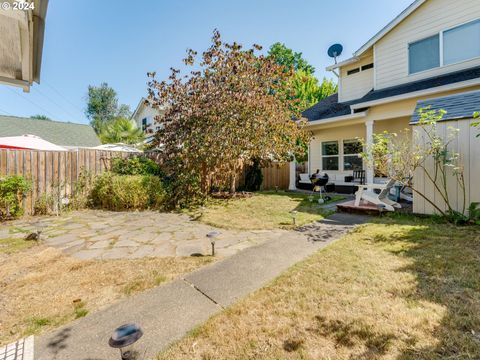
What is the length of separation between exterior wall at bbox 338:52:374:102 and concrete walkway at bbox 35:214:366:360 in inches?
395

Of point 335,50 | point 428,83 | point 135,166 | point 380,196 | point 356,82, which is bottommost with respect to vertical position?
point 380,196

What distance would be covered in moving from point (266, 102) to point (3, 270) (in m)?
7.80

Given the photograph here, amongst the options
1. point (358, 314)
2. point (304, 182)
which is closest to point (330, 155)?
point (304, 182)

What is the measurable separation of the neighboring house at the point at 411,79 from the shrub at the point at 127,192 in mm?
7234

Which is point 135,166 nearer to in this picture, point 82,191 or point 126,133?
point 82,191

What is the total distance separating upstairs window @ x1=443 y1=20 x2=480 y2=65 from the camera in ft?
25.1

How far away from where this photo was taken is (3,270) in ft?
10.9

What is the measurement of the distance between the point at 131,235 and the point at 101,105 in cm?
3538

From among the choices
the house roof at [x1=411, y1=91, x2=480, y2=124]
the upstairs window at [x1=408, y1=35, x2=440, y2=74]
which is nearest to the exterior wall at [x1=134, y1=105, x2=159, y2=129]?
the upstairs window at [x1=408, y1=35, x2=440, y2=74]

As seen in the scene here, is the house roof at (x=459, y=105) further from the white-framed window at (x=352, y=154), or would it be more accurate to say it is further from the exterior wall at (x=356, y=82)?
the exterior wall at (x=356, y=82)

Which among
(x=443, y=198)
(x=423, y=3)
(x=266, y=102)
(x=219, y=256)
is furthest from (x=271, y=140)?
(x=423, y=3)

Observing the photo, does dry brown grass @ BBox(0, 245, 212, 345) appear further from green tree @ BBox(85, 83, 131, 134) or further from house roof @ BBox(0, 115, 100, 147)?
green tree @ BBox(85, 83, 131, 134)

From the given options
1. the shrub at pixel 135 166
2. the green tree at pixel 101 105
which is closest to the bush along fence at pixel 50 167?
the shrub at pixel 135 166

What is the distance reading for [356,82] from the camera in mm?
11328
